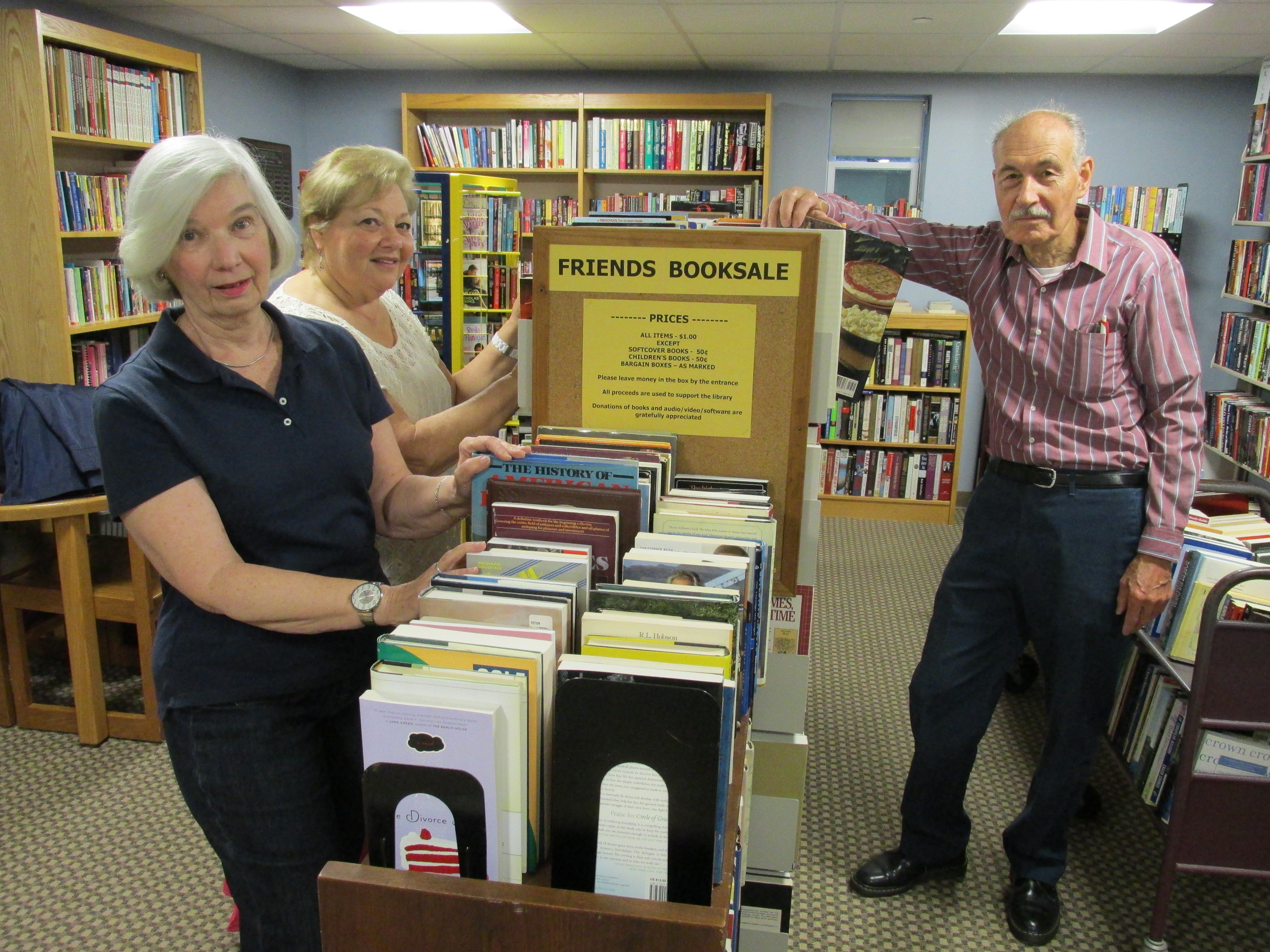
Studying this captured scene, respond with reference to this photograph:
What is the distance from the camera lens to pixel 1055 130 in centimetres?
180

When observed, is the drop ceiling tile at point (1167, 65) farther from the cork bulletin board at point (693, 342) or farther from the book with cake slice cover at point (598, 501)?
the book with cake slice cover at point (598, 501)

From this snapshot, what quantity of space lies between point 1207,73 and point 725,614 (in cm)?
592

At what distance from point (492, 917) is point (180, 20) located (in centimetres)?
493

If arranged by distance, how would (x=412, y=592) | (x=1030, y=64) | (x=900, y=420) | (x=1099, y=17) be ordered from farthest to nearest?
(x=900, y=420)
(x=1030, y=64)
(x=1099, y=17)
(x=412, y=592)

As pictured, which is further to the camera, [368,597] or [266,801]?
[266,801]

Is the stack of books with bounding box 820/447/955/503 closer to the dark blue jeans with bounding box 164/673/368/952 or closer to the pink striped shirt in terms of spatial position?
the pink striped shirt

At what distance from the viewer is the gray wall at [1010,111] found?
5359mm

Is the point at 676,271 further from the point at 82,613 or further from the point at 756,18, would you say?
the point at 756,18

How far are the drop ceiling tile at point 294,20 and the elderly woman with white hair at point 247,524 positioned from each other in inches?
137

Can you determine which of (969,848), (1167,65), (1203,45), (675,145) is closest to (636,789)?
(969,848)

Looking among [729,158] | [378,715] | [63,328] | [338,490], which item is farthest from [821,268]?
[729,158]

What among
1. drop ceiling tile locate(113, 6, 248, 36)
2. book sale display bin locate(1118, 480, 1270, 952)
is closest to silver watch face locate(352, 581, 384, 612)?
book sale display bin locate(1118, 480, 1270, 952)

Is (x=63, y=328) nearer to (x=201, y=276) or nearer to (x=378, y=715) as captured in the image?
(x=201, y=276)

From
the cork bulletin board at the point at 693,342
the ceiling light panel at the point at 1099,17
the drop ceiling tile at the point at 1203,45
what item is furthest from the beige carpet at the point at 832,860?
the drop ceiling tile at the point at 1203,45
